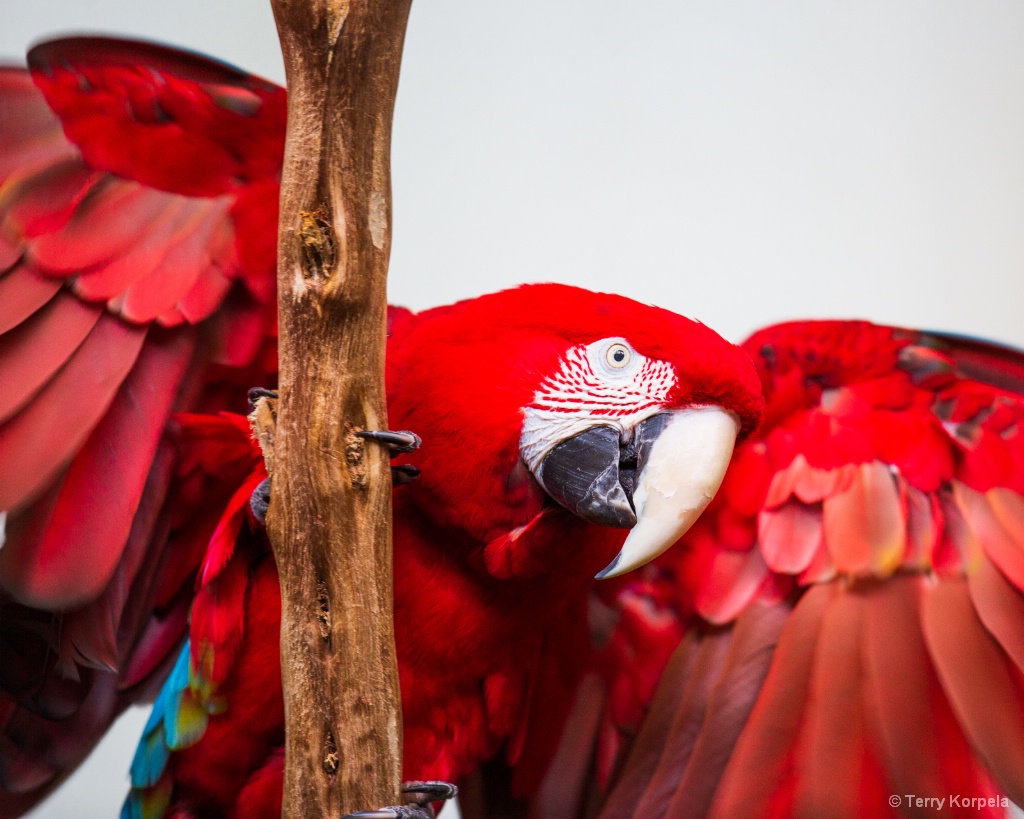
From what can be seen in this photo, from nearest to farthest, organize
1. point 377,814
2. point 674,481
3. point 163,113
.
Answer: point 377,814 → point 674,481 → point 163,113

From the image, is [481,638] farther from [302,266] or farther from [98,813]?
[98,813]

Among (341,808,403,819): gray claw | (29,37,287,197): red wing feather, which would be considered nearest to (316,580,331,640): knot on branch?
(341,808,403,819): gray claw

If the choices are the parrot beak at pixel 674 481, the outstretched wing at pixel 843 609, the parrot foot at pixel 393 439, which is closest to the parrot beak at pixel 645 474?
the parrot beak at pixel 674 481

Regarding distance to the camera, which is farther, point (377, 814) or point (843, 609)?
point (843, 609)

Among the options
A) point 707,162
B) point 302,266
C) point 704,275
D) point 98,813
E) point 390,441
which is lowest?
point 98,813

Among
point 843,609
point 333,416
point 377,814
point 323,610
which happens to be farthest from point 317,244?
point 843,609

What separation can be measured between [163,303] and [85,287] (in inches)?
2.4

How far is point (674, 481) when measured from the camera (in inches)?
24.0

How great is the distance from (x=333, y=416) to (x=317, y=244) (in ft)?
0.34

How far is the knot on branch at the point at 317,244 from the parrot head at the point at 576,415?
0.17 metres

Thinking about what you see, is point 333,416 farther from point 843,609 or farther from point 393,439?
point 843,609

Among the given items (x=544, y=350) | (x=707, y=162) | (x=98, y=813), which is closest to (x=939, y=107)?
(x=707, y=162)

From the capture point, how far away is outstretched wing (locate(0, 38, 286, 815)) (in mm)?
697

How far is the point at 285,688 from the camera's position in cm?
54
